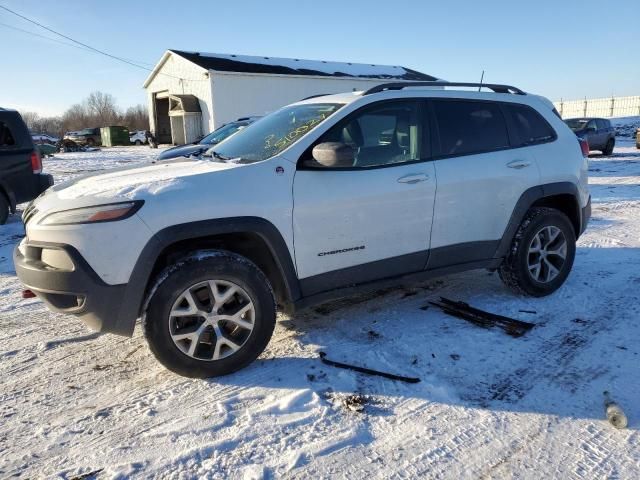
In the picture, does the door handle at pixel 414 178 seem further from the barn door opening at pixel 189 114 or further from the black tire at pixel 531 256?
the barn door opening at pixel 189 114

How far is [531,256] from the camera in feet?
14.5

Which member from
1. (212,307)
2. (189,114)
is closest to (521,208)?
(212,307)

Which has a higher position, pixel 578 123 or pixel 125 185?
pixel 578 123

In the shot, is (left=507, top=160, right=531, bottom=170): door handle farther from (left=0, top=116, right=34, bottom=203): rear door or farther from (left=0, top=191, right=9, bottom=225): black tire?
(left=0, top=191, right=9, bottom=225): black tire

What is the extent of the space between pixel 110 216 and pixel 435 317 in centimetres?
265

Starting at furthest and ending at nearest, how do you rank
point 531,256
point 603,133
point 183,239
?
1. point 603,133
2. point 531,256
3. point 183,239

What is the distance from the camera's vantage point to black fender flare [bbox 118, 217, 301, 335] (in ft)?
9.46

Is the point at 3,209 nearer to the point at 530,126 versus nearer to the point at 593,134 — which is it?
the point at 530,126

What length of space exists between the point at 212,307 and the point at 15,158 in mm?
6801

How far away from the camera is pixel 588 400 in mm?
2842

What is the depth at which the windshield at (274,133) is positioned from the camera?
11.6ft

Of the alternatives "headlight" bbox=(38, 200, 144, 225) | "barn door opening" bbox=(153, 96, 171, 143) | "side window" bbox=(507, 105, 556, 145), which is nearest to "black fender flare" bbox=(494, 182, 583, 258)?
"side window" bbox=(507, 105, 556, 145)

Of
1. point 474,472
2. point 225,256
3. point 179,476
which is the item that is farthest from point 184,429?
point 474,472

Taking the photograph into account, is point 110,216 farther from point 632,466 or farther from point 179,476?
point 632,466
